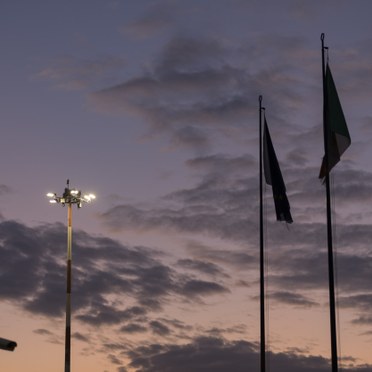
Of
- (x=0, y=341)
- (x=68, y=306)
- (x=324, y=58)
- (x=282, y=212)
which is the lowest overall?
(x=0, y=341)

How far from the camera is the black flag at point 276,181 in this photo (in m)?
46.5

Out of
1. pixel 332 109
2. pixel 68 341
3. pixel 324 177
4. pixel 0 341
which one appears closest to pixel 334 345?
pixel 324 177

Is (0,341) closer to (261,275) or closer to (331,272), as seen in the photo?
(331,272)

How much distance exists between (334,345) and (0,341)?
13.4m

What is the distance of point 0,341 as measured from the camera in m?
31.8

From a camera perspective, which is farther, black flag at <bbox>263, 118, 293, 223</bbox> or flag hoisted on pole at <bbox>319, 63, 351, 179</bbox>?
black flag at <bbox>263, 118, 293, 223</bbox>

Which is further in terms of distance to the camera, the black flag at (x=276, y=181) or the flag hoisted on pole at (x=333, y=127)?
the black flag at (x=276, y=181)

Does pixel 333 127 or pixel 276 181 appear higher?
pixel 276 181

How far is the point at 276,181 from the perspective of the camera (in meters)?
47.4

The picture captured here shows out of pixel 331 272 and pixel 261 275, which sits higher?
pixel 261 275

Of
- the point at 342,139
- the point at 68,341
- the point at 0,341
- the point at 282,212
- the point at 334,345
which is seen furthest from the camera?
the point at 68,341

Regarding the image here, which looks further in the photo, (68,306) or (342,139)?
(68,306)

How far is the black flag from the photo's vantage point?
46.5 meters

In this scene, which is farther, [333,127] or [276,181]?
[276,181]
